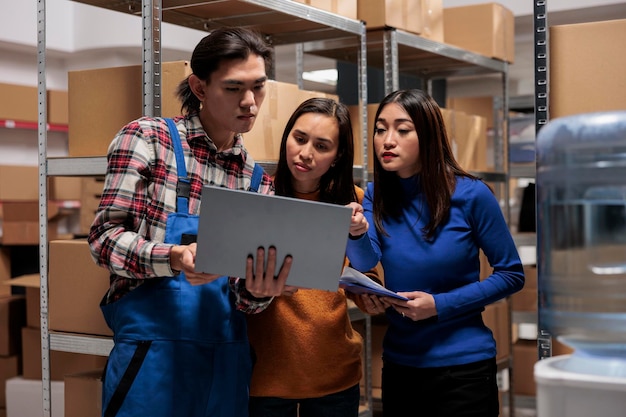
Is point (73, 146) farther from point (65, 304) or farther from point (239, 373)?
point (239, 373)

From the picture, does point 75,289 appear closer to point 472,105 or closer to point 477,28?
point 477,28

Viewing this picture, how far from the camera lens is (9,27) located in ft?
19.0

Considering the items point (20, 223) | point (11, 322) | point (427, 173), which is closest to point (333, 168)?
point (427, 173)

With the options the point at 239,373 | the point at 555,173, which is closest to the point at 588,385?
the point at 555,173

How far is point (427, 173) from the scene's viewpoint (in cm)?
236

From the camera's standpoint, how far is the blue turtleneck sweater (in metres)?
2.27

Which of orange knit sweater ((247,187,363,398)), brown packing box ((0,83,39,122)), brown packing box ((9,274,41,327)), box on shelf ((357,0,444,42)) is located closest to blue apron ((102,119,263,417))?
orange knit sweater ((247,187,363,398))

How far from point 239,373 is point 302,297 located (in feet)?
1.26

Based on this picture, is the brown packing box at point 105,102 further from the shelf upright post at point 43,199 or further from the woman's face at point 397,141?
the woman's face at point 397,141

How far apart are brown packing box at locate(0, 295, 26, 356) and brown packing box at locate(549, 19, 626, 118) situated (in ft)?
11.6

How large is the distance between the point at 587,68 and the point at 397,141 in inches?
22.0

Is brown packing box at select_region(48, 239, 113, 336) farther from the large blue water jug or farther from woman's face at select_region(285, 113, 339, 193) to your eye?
the large blue water jug

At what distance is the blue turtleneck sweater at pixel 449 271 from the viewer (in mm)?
2273

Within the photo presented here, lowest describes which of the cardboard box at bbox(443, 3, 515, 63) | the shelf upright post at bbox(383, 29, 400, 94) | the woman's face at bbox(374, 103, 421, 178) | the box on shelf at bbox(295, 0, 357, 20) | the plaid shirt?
the plaid shirt
